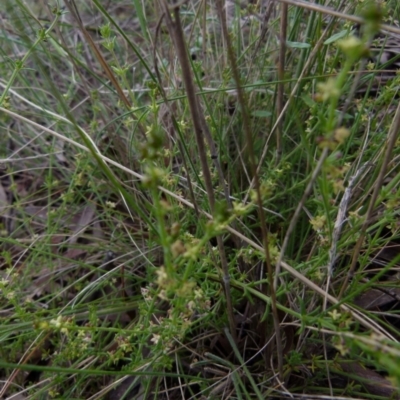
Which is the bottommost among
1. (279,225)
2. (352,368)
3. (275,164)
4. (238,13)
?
(352,368)

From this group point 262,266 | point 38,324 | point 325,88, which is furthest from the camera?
point 262,266

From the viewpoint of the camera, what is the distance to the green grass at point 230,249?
588 mm

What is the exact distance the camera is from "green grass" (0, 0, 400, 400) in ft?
1.93

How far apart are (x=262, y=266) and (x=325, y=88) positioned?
1.60 ft

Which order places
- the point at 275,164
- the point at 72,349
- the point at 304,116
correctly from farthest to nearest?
1. the point at 304,116
2. the point at 275,164
3. the point at 72,349

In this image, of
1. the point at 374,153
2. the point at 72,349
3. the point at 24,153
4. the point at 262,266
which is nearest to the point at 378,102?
the point at 374,153

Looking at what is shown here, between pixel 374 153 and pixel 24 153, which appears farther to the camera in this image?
pixel 24 153

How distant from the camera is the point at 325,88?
16.2 inches

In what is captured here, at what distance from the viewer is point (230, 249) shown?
98 centimetres

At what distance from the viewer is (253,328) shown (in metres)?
0.90

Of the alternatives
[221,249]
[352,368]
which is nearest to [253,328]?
[352,368]

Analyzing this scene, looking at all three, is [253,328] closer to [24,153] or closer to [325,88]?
[325,88]

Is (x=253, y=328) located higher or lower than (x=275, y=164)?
lower

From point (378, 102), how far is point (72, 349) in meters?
0.65
